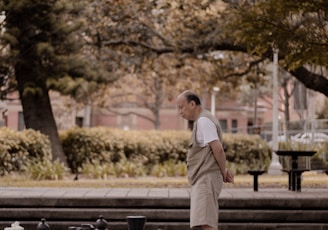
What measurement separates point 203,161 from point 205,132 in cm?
29

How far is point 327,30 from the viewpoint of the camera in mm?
18000

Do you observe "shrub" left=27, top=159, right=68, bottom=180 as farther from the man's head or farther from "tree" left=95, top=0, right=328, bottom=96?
the man's head

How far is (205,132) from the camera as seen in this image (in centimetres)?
822

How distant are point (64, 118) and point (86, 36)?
3727cm

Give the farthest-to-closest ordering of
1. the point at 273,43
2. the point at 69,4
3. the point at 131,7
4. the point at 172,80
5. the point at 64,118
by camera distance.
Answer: the point at 64,118 → the point at 172,80 → the point at 131,7 → the point at 69,4 → the point at 273,43

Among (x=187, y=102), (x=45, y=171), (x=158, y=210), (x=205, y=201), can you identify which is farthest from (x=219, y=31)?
(x=205, y=201)

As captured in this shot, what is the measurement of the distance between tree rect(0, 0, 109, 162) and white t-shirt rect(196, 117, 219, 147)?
47.1ft

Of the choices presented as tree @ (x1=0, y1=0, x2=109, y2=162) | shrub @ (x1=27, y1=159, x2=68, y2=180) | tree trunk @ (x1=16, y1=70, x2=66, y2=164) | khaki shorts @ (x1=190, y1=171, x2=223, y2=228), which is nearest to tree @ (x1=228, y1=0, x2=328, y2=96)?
shrub @ (x1=27, y1=159, x2=68, y2=180)

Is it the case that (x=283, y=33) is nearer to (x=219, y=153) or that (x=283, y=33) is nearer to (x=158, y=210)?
(x=158, y=210)

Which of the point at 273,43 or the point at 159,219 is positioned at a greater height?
the point at 273,43

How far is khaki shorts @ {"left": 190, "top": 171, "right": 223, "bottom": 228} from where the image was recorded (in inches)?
324

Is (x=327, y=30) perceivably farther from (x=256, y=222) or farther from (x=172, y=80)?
(x=172, y=80)

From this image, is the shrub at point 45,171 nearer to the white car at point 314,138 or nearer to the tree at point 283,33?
the tree at point 283,33

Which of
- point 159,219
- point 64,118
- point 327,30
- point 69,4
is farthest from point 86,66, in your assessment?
point 64,118
